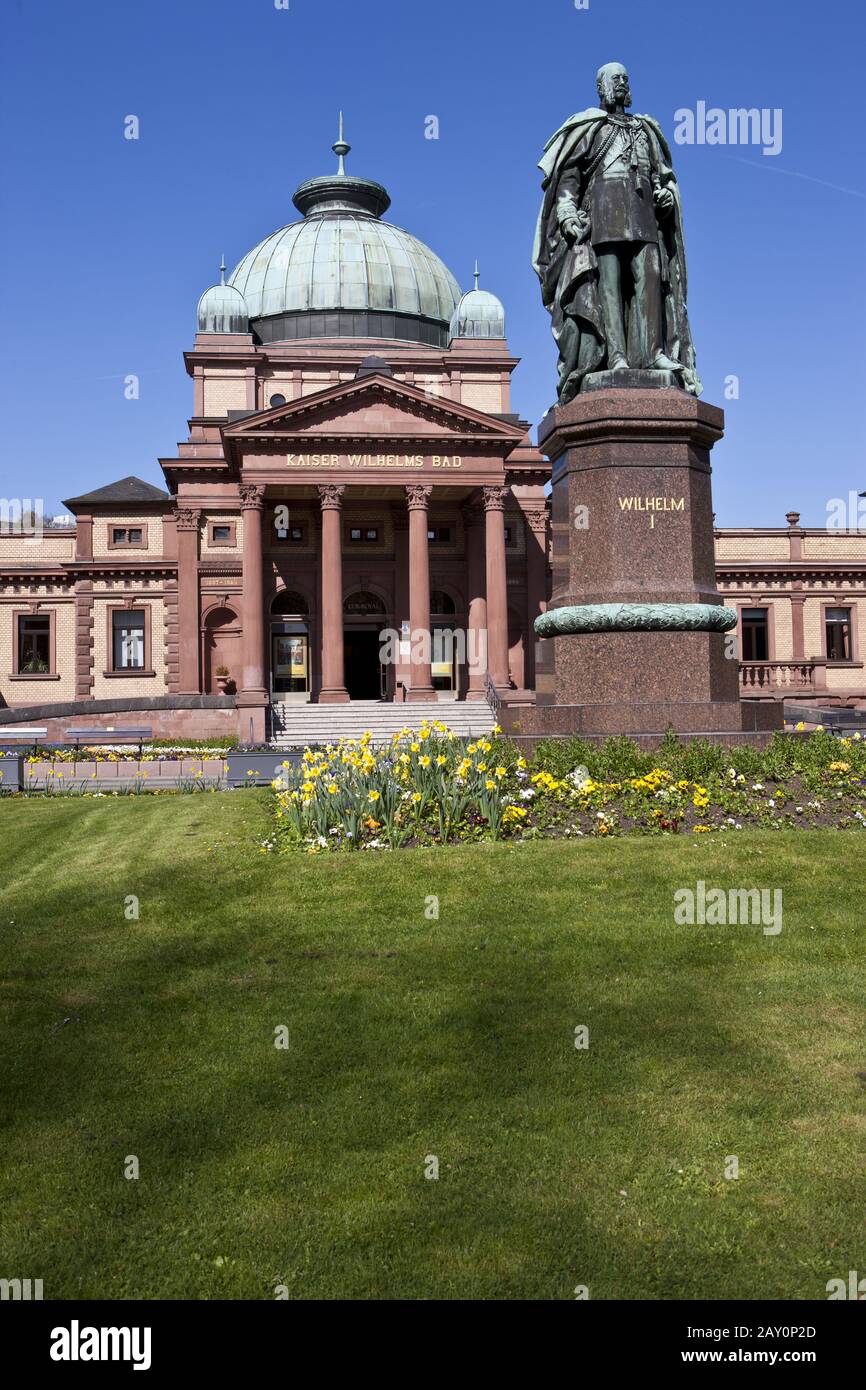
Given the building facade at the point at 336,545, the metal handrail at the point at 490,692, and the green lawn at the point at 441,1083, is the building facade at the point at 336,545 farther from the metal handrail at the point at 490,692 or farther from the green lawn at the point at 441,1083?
the green lawn at the point at 441,1083

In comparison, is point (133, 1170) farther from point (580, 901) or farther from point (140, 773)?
point (140, 773)

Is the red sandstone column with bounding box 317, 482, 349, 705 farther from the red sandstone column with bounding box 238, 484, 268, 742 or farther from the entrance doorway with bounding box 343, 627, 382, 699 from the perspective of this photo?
the entrance doorway with bounding box 343, 627, 382, 699

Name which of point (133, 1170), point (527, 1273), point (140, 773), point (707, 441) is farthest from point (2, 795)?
point (527, 1273)

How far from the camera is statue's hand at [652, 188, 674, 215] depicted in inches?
560

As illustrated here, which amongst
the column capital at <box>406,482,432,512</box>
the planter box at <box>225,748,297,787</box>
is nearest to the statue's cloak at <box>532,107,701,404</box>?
the planter box at <box>225,748,297,787</box>

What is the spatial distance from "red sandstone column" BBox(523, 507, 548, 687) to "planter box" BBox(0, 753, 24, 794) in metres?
35.1

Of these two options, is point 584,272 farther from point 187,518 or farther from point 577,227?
point 187,518

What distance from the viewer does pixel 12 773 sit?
2350 centimetres

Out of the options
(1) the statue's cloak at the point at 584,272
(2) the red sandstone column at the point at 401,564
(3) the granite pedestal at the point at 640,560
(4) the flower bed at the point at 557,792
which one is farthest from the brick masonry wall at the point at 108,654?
(4) the flower bed at the point at 557,792

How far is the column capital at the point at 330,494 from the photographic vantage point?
155 feet

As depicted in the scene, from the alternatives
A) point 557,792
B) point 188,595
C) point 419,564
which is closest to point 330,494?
point 419,564

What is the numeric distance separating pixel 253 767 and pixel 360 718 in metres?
21.8

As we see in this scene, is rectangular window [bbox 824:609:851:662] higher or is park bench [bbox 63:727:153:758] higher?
rectangular window [bbox 824:609:851:662]

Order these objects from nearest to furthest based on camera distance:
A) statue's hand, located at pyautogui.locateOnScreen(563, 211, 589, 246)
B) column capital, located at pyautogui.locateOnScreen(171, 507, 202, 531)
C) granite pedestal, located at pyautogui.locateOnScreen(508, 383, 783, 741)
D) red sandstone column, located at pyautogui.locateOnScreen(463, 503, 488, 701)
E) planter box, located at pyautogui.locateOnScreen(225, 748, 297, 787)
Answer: granite pedestal, located at pyautogui.locateOnScreen(508, 383, 783, 741), statue's hand, located at pyautogui.locateOnScreen(563, 211, 589, 246), planter box, located at pyautogui.locateOnScreen(225, 748, 297, 787), red sandstone column, located at pyautogui.locateOnScreen(463, 503, 488, 701), column capital, located at pyautogui.locateOnScreen(171, 507, 202, 531)
